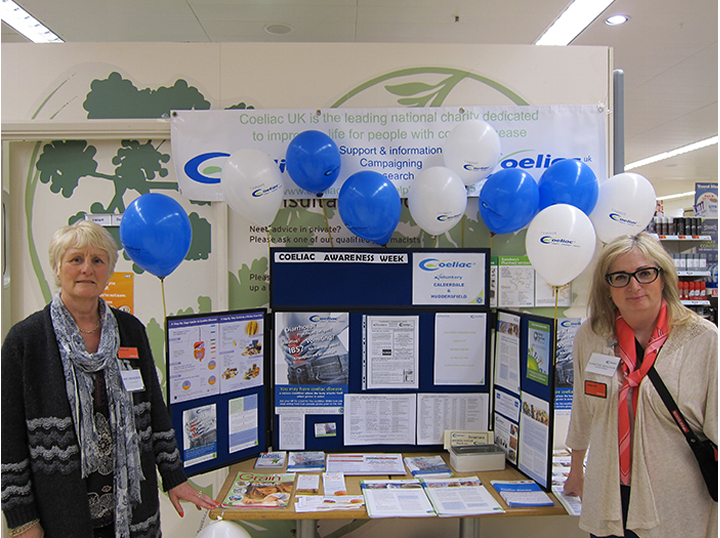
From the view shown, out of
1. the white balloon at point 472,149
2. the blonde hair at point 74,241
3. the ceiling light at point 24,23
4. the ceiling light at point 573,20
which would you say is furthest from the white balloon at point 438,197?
the ceiling light at point 24,23

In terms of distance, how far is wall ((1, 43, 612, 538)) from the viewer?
96.3 inches

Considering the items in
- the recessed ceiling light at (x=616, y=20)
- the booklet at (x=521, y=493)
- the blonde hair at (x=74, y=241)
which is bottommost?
the booklet at (x=521, y=493)

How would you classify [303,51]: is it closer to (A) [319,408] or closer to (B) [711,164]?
(A) [319,408]

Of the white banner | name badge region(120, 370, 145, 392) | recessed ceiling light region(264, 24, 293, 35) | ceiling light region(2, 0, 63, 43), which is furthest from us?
recessed ceiling light region(264, 24, 293, 35)

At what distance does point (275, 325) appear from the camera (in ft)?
7.42

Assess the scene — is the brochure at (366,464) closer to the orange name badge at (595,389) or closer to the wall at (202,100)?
the wall at (202,100)

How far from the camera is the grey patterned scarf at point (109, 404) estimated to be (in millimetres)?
1544

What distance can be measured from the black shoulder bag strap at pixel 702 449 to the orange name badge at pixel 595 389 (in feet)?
0.58

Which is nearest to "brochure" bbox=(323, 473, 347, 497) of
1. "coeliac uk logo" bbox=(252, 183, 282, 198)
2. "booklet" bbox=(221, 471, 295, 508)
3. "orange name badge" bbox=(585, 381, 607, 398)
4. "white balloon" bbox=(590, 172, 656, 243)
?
"booklet" bbox=(221, 471, 295, 508)

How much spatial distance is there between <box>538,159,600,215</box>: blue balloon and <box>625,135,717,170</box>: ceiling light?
25.0 feet

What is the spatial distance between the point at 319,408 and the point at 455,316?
84 centimetres

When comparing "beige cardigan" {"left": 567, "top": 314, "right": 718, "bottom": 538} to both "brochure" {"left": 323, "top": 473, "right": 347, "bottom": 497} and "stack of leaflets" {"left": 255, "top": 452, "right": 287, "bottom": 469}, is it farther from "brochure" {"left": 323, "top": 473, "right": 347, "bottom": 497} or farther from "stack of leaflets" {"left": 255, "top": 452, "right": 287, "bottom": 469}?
"stack of leaflets" {"left": 255, "top": 452, "right": 287, "bottom": 469}

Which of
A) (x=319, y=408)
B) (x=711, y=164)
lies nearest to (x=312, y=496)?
(x=319, y=408)

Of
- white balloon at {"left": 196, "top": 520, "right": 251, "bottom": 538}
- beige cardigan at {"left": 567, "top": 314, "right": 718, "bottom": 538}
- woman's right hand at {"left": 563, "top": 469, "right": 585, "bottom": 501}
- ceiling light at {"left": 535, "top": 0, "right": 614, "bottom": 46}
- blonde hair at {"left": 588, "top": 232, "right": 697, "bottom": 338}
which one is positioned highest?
ceiling light at {"left": 535, "top": 0, "right": 614, "bottom": 46}
